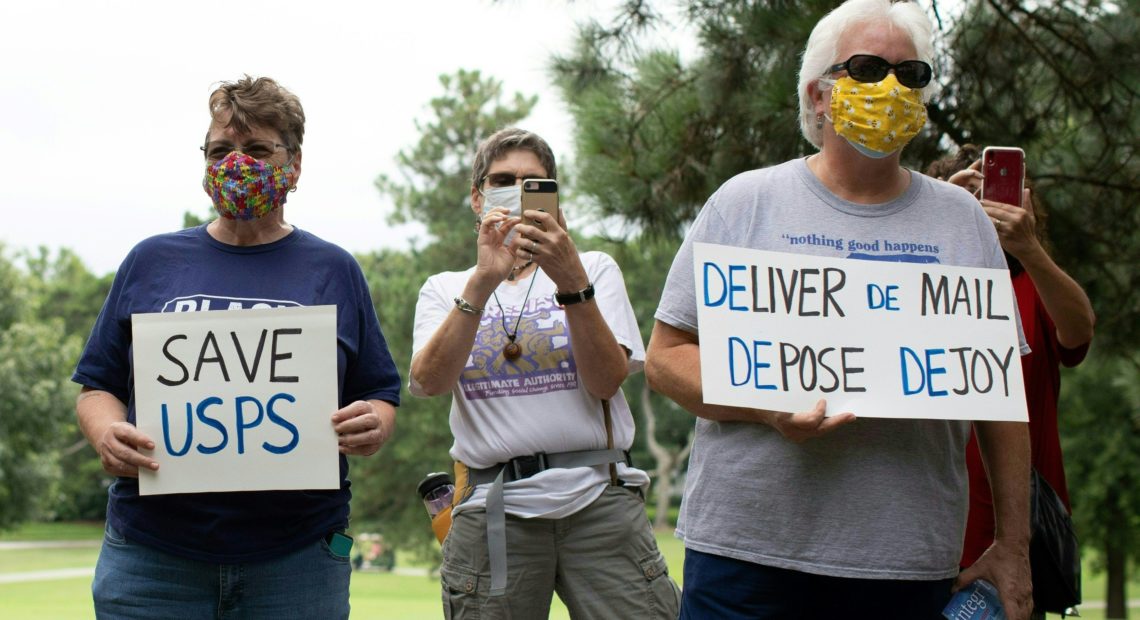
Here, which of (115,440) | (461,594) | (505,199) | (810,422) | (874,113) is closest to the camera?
(810,422)

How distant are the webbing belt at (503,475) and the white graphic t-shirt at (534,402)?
0.07ft

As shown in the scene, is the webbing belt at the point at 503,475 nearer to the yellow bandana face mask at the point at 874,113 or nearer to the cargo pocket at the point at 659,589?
the cargo pocket at the point at 659,589

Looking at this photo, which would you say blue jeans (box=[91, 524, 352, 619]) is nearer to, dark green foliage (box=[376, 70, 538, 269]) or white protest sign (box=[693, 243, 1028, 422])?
white protest sign (box=[693, 243, 1028, 422])

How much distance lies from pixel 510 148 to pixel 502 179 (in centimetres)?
10

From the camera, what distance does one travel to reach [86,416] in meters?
2.98

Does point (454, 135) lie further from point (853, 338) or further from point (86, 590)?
point (853, 338)

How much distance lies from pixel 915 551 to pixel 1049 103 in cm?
553

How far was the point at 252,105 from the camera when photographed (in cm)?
306

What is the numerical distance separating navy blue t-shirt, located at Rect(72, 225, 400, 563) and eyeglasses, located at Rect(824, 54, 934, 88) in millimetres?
1331

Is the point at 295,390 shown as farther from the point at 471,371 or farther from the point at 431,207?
the point at 431,207

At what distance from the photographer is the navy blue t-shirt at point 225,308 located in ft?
9.51

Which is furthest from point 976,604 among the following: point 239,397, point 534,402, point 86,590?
point 86,590

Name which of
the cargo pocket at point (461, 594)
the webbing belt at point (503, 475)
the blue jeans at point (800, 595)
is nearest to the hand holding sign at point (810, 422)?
the blue jeans at point (800, 595)

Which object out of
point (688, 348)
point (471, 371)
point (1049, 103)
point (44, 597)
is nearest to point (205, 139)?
point (471, 371)
